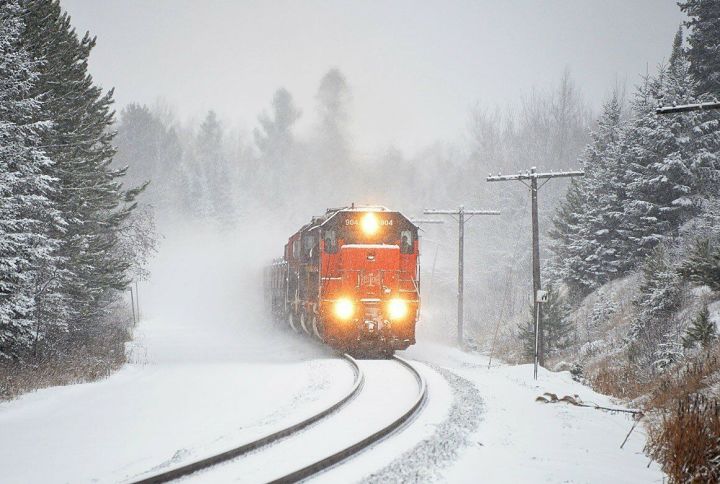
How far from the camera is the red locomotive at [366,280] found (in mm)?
16031

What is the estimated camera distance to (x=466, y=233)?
2474 inches

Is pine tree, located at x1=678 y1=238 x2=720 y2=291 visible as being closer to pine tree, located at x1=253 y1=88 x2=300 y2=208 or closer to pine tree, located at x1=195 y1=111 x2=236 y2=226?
pine tree, located at x1=195 y1=111 x2=236 y2=226

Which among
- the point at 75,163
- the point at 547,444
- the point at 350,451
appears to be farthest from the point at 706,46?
the point at 350,451

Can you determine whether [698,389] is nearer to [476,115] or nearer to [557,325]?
[557,325]

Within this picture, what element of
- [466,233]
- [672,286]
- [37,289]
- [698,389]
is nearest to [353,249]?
[37,289]

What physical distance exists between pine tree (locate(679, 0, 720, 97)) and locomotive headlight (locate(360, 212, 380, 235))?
2046 centimetres

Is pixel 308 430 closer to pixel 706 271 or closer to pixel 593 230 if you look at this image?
pixel 706 271

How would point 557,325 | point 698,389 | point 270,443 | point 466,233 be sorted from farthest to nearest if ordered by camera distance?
point 466,233 → point 557,325 → point 698,389 → point 270,443

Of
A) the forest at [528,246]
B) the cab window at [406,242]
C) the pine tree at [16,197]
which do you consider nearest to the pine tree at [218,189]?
the forest at [528,246]

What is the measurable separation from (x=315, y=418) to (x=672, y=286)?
1440 cm

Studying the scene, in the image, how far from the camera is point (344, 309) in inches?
632

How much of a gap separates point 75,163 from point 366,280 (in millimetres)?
9754

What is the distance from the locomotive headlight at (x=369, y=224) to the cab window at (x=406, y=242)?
2.66ft

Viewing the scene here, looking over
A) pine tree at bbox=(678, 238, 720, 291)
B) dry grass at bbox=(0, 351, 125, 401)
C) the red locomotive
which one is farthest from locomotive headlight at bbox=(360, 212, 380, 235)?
pine tree at bbox=(678, 238, 720, 291)
